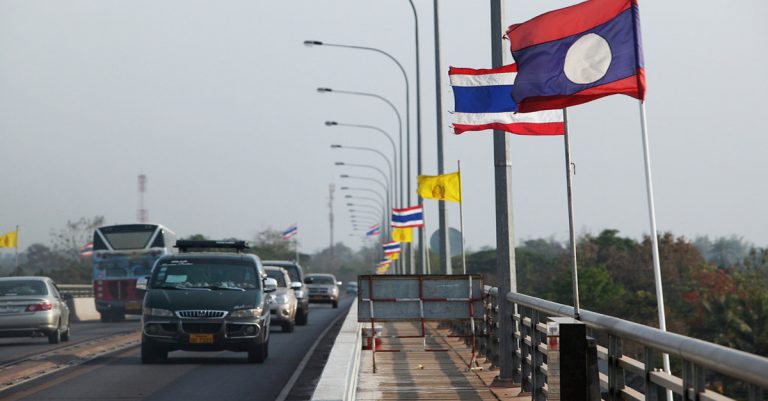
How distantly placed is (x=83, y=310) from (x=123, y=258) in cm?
770

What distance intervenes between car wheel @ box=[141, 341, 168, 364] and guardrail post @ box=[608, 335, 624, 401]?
13253 millimetres

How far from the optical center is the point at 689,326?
355 feet

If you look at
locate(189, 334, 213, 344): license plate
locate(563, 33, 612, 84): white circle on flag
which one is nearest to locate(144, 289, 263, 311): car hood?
locate(189, 334, 213, 344): license plate

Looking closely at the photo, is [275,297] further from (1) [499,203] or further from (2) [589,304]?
(2) [589,304]

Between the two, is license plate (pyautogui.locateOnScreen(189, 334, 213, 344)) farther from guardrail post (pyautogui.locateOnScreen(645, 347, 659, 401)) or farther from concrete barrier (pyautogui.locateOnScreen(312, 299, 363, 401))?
guardrail post (pyautogui.locateOnScreen(645, 347, 659, 401))

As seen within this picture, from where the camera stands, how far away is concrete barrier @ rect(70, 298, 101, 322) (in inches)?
2005

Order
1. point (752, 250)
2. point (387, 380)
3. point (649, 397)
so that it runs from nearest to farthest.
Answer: point (649, 397)
point (387, 380)
point (752, 250)

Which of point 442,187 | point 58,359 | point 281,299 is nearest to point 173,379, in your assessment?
point 58,359

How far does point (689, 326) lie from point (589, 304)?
945 cm

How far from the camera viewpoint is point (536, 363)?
13.8 meters

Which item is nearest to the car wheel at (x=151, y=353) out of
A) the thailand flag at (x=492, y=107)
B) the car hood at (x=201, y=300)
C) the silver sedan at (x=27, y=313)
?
the car hood at (x=201, y=300)

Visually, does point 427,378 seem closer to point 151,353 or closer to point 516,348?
point 516,348

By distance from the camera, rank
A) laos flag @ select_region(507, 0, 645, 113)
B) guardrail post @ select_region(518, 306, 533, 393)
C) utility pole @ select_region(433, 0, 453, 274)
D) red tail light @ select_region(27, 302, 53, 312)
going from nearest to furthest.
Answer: laos flag @ select_region(507, 0, 645, 113) → guardrail post @ select_region(518, 306, 533, 393) → red tail light @ select_region(27, 302, 53, 312) → utility pole @ select_region(433, 0, 453, 274)

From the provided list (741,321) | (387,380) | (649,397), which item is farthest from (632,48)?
(741,321)
